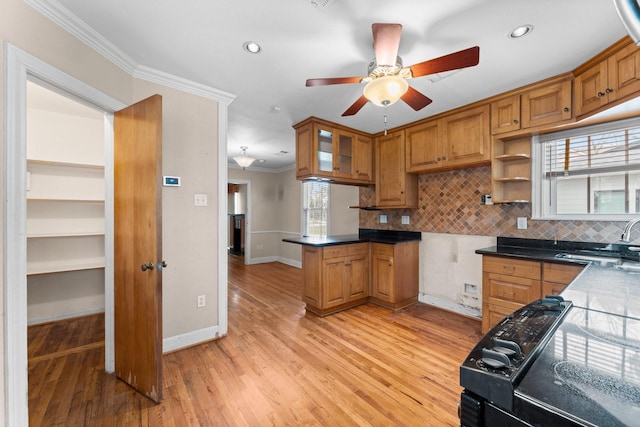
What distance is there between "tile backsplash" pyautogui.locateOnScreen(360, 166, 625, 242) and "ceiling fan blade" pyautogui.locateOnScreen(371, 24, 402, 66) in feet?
6.92

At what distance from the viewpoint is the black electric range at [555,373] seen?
1.39ft

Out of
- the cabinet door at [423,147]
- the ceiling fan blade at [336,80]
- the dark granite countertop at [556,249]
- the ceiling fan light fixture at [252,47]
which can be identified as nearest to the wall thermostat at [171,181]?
the ceiling fan light fixture at [252,47]

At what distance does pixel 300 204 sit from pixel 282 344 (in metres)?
3.93

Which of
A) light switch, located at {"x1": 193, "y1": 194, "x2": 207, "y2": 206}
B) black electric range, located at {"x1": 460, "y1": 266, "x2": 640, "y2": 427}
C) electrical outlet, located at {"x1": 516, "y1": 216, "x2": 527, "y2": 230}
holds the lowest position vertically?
black electric range, located at {"x1": 460, "y1": 266, "x2": 640, "y2": 427}

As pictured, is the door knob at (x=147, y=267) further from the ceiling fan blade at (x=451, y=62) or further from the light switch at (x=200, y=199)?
the ceiling fan blade at (x=451, y=62)

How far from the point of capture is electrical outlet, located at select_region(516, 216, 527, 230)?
2.78m

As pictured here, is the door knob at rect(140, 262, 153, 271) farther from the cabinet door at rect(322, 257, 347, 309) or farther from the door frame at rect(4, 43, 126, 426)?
the cabinet door at rect(322, 257, 347, 309)

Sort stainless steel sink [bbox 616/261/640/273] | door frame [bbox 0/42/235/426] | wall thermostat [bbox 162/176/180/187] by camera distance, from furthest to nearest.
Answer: wall thermostat [bbox 162/176/180/187], stainless steel sink [bbox 616/261/640/273], door frame [bbox 0/42/235/426]

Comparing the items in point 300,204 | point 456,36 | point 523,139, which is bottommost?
point 300,204

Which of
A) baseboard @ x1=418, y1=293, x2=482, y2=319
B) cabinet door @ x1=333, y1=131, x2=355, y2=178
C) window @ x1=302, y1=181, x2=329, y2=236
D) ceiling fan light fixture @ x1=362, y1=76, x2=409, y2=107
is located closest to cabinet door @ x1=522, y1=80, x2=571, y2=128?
ceiling fan light fixture @ x1=362, y1=76, x2=409, y2=107

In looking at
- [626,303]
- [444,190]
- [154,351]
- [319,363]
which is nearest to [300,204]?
[444,190]

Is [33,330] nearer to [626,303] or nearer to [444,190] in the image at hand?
[626,303]

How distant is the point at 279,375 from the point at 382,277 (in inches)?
73.2

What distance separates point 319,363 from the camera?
2.25 m
